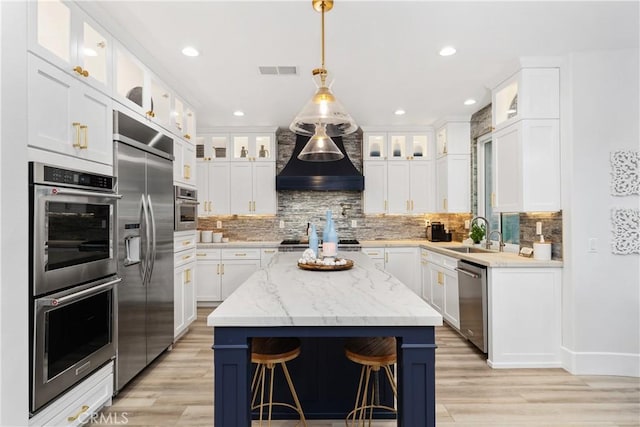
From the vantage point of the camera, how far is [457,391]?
104 inches

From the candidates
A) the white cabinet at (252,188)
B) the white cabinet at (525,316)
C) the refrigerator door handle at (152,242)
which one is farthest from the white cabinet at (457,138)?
the refrigerator door handle at (152,242)

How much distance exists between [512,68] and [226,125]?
3778mm

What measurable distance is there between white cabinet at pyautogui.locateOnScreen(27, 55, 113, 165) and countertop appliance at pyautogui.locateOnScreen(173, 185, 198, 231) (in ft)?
3.63

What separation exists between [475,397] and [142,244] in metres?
2.73

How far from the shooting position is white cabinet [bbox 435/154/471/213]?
4965 millimetres

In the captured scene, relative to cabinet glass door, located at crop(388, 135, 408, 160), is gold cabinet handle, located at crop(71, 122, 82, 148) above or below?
below

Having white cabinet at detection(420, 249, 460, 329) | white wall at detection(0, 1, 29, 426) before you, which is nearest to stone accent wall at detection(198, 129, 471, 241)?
white cabinet at detection(420, 249, 460, 329)

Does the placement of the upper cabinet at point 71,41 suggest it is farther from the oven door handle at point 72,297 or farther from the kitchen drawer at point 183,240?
the kitchen drawer at point 183,240

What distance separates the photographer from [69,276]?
1988 millimetres

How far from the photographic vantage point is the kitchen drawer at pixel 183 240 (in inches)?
141

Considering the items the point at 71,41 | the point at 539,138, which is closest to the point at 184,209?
the point at 71,41

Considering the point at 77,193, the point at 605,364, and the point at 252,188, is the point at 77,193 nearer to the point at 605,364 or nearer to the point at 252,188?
the point at 252,188

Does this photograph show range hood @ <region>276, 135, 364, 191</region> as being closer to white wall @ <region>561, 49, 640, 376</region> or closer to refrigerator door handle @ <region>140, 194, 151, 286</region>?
refrigerator door handle @ <region>140, 194, 151, 286</region>

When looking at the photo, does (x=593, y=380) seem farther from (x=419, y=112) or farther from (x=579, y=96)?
(x=419, y=112)
